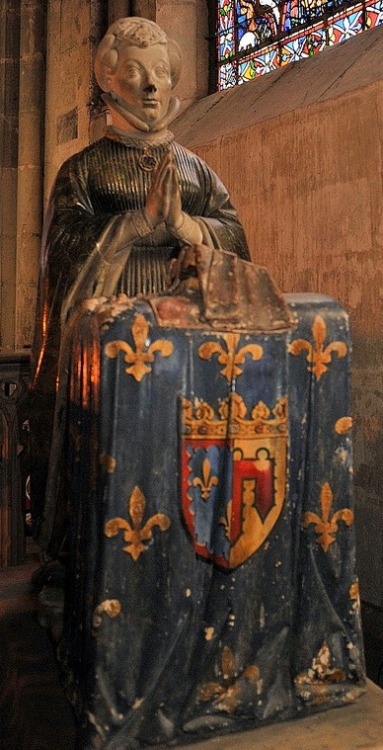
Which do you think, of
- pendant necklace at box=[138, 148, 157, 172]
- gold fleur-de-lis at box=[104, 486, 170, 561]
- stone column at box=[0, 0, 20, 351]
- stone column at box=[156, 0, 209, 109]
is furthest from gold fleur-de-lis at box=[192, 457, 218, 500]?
Answer: stone column at box=[0, 0, 20, 351]

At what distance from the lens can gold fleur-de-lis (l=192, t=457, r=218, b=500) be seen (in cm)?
153

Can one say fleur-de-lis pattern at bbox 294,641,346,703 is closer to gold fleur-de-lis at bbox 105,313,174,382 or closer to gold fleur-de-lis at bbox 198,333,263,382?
gold fleur-de-lis at bbox 198,333,263,382

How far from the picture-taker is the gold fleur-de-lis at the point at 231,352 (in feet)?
5.08

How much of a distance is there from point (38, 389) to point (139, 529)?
2.62 ft

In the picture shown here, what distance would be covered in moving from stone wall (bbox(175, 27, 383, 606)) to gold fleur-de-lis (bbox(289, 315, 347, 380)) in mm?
1052

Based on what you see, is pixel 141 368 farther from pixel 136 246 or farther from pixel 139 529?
pixel 136 246

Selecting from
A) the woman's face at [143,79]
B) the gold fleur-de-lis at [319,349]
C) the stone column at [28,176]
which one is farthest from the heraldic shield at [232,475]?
the stone column at [28,176]

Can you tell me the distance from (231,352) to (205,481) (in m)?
0.30

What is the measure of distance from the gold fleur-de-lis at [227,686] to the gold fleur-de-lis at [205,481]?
0.36 metres

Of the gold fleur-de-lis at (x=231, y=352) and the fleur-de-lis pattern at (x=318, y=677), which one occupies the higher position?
the gold fleur-de-lis at (x=231, y=352)

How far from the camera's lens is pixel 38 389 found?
2.12m

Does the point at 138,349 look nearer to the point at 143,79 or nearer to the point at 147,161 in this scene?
the point at 147,161

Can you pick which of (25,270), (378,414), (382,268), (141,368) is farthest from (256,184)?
(25,270)

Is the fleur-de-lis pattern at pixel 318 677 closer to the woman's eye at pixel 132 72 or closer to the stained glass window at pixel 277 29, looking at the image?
the woman's eye at pixel 132 72
